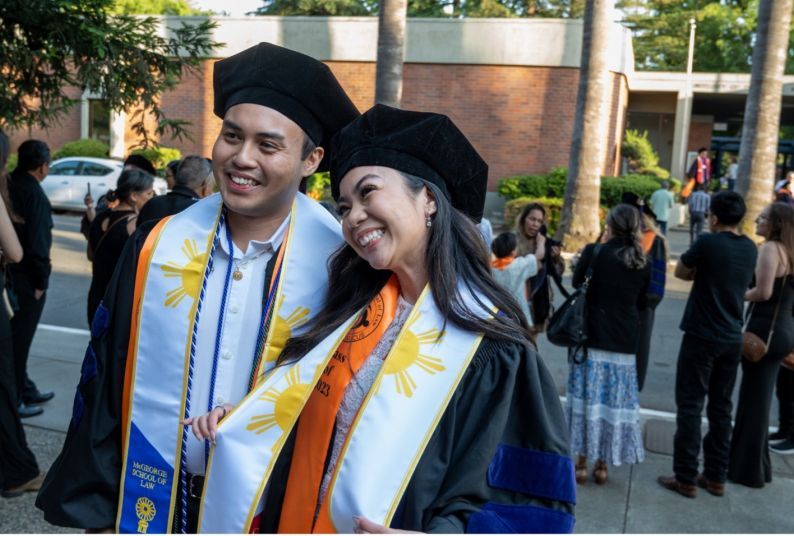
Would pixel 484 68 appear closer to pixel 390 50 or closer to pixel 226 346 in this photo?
pixel 390 50

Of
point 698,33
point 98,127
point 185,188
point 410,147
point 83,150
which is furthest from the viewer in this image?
point 698,33

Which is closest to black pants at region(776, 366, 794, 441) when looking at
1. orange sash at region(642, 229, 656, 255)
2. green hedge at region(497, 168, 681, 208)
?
orange sash at region(642, 229, 656, 255)

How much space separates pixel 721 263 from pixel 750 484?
1474 mm

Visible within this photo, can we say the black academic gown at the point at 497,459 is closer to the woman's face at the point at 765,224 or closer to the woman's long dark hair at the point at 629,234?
the woman's long dark hair at the point at 629,234

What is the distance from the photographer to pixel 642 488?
5.04 m

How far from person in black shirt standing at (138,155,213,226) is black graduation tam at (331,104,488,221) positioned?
2664 mm

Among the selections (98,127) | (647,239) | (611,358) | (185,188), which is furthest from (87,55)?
(98,127)

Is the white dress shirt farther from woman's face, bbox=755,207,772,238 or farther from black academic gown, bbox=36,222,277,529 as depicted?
woman's face, bbox=755,207,772,238

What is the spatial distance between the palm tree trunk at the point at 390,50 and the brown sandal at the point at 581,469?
9261 mm

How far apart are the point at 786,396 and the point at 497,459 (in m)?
5.15

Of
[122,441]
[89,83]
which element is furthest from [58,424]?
[122,441]

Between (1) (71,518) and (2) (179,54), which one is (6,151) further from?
(1) (71,518)

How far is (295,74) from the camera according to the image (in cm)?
212

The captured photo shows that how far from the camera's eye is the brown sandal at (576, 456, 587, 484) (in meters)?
5.07
